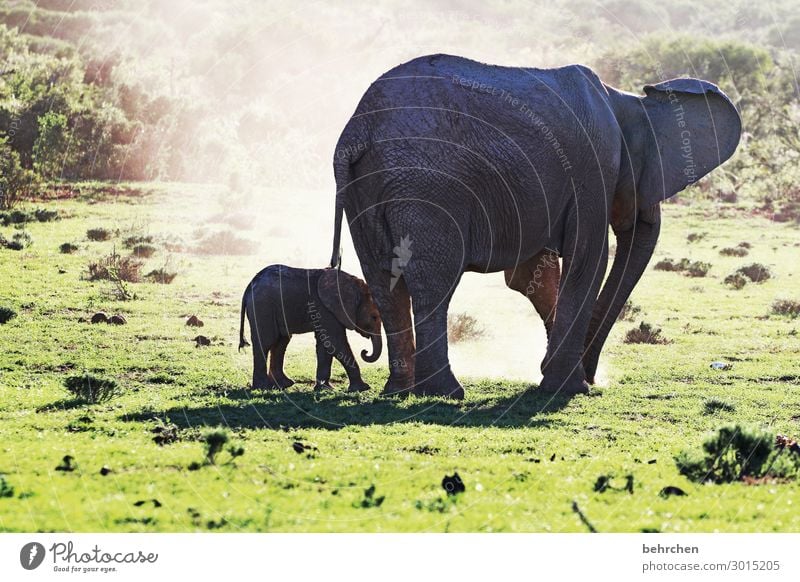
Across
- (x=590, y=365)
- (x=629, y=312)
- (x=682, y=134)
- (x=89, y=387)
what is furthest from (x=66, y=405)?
(x=629, y=312)

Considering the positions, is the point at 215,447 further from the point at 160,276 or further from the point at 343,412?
the point at 160,276

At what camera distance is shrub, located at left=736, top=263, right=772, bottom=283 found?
3422 centimetres

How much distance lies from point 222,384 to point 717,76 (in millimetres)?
62598

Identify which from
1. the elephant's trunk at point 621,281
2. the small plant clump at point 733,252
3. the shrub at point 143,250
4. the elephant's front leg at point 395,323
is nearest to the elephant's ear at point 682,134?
the elephant's trunk at point 621,281

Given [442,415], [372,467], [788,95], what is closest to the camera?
[372,467]

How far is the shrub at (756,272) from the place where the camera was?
112ft

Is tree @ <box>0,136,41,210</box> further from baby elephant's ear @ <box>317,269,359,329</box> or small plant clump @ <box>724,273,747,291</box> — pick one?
baby elephant's ear @ <box>317,269,359,329</box>

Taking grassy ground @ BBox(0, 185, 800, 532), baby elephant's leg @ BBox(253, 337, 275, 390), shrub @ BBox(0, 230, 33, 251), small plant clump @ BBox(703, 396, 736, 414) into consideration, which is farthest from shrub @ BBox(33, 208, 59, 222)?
small plant clump @ BBox(703, 396, 736, 414)

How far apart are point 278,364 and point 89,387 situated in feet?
10.1

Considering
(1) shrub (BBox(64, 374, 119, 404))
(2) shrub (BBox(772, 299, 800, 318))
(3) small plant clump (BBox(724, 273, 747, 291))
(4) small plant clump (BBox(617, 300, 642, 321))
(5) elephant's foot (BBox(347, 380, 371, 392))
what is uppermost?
(3) small plant clump (BBox(724, 273, 747, 291))

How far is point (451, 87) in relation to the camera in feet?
56.1

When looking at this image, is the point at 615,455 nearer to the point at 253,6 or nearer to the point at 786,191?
the point at 786,191

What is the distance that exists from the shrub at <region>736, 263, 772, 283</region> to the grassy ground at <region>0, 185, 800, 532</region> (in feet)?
13.6
